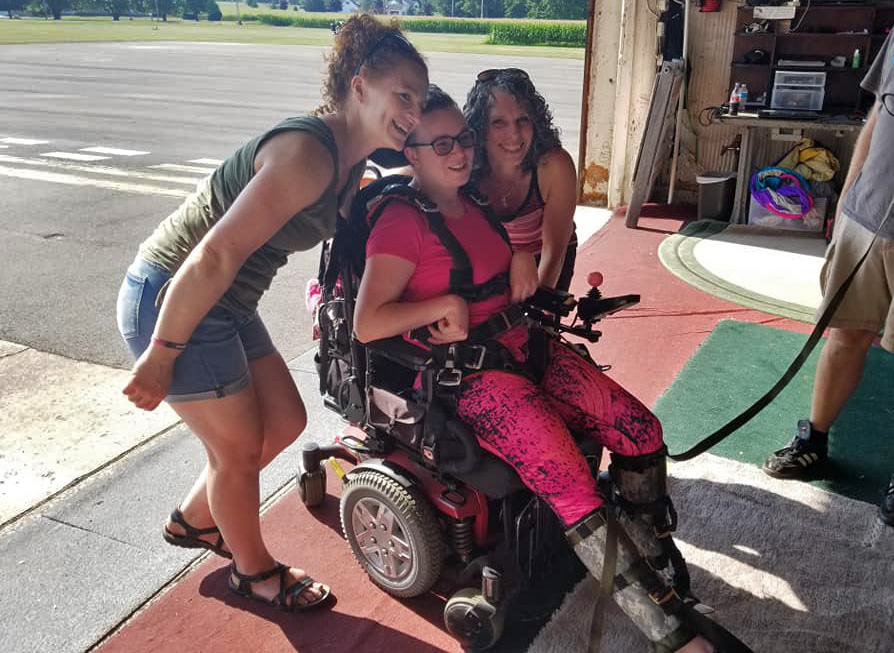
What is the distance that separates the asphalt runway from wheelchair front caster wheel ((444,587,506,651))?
8.43 feet

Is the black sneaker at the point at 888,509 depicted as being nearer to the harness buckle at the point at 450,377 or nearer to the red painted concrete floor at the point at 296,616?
the red painted concrete floor at the point at 296,616

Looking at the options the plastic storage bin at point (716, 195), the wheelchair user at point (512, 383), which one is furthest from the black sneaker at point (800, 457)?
the plastic storage bin at point (716, 195)

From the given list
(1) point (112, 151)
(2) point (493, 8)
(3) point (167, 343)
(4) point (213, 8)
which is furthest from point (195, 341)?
(2) point (493, 8)

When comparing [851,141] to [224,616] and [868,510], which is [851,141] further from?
[224,616]

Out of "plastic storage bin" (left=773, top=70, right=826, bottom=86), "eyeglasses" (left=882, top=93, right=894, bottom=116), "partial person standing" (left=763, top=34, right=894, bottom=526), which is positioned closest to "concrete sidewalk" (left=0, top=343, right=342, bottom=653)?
"partial person standing" (left=763, top=34, right=894, bottom=526)

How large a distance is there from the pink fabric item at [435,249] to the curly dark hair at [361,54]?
0.35 metres

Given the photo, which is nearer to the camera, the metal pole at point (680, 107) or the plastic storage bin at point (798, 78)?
the plastic storage bin at point (798, 78)

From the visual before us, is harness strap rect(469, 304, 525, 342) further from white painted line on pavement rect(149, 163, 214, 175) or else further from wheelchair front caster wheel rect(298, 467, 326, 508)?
white painted line on pavement rect(149, 163, 214, 175)

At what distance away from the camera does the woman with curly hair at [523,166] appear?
2646mm

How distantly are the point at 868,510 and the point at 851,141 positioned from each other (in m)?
5.22

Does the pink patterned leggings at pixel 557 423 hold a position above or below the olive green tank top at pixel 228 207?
below

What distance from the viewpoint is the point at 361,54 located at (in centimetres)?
213

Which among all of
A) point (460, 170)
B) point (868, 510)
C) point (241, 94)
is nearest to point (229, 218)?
point (460, 170)

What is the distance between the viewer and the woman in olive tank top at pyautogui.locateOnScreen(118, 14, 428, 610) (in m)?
1.94
